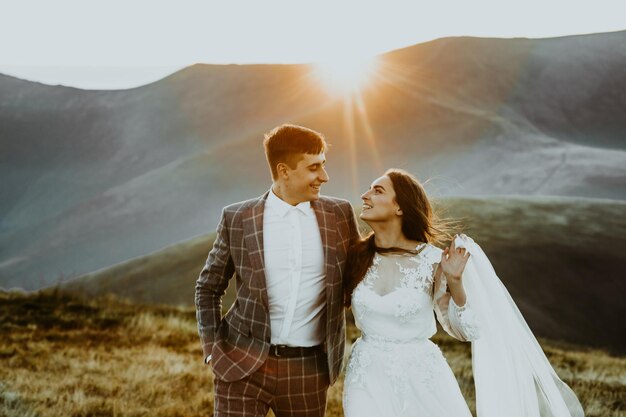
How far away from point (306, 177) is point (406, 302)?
81cm

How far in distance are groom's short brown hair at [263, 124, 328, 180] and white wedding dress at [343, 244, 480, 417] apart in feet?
2.23

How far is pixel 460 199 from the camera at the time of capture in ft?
63.5

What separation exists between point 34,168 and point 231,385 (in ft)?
69.5

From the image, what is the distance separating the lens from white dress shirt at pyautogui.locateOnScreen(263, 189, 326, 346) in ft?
11.4

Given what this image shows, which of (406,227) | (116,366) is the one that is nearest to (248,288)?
(406,227)

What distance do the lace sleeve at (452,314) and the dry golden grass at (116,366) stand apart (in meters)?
3.45

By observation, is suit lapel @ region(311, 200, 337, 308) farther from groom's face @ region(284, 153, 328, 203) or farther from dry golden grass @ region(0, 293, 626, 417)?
dry golden grass @ region(0, 293, 626, 417)

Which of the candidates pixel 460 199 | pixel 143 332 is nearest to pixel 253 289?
pixel 143 332

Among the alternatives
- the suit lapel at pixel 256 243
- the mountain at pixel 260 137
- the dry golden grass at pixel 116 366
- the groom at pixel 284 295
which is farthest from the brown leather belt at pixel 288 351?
the mountain at pixel 260 137

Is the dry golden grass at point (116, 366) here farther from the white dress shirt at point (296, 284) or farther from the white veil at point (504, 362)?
the white dress shirt at point (296, 284)

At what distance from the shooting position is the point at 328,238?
11.6ft

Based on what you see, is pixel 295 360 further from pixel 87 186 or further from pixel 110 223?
pixel 87 186

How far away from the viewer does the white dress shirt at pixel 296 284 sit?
346 cm

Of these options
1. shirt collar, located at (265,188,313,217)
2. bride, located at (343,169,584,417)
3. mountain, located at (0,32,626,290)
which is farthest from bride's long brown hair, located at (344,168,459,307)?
mountain, located at (0,32,626,290)
